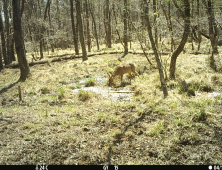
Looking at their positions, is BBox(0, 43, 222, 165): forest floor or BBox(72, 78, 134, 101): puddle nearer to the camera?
BBox(0, 43, 222, 165): forest floor

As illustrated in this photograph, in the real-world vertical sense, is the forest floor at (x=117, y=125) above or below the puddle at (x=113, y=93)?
below

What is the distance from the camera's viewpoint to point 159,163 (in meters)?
3.73

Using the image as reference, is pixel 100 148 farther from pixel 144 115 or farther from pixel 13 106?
pixel 13 106

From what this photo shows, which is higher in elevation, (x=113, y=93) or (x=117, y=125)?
(x=113, y=93)

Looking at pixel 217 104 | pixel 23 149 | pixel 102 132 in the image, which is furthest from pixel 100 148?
pixel 217 104

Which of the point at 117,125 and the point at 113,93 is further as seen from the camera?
the point at 113,93

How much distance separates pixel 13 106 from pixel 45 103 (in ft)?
3.61

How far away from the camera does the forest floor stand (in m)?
3.97

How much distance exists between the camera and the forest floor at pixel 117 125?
3.97 m

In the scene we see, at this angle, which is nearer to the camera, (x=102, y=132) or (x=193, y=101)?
(x=102, y=132)

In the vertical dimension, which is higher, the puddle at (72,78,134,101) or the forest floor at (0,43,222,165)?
the puddle at (72,78,134,101)

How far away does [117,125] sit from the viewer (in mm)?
5230

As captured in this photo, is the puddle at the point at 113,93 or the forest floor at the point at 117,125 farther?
the puddle at the point at 113,93

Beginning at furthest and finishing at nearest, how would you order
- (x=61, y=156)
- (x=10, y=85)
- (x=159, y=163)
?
1. (x=10, y=85)
2. (x=61, y=156)
3. (x=159, y=163)
